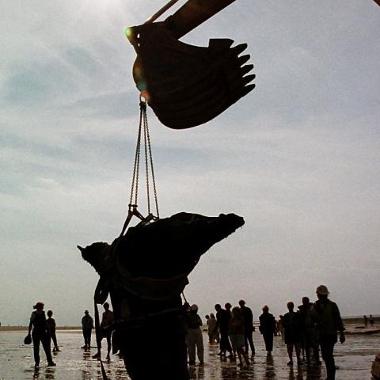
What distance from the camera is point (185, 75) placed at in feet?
13.0

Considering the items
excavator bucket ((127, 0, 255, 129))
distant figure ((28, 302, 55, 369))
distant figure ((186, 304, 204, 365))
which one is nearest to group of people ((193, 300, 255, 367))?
distant figure ((186, 304, 204, 365))

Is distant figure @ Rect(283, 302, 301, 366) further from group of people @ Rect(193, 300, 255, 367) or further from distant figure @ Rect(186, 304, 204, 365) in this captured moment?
distant figure @ Rect(186, 304, 204, 365)

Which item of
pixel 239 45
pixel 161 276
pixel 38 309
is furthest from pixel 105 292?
pixel 38 309

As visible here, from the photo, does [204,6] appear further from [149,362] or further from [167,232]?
[149,362]

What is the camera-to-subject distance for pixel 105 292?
366 cm

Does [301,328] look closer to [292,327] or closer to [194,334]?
[292,327]

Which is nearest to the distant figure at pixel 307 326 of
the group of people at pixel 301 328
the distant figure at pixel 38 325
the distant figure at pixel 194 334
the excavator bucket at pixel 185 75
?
the group of people at pixel 301 328

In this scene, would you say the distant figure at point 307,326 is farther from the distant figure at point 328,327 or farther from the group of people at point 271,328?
the distant figure at point 328,327

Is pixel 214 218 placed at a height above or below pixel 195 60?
below

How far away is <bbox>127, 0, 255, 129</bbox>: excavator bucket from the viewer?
13.0 ft

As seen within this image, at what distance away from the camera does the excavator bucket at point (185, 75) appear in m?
3.96

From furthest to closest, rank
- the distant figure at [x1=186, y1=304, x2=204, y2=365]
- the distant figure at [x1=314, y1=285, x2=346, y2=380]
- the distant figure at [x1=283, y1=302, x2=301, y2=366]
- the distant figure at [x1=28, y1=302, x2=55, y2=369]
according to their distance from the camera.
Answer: the distant figure at [x1=28, y1=302, x2=55, y2=369]
the distant figure at [x1=283, y1=302, x2=301, y2=366]
the distant figure at [x1=186, y1=304, x2=204, y2=365]
the distant figure at [x1=314, y1=285, x2=346, y2=380]

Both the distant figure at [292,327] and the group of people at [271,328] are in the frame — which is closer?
the group of people at [271,328]

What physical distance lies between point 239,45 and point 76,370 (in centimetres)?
1398
